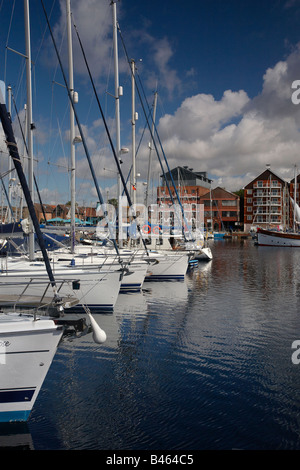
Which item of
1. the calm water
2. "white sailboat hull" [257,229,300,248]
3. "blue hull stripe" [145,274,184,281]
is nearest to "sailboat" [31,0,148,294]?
the calm water

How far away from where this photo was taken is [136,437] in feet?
26.0

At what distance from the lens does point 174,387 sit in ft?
34.0

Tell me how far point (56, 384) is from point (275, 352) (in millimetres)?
7865

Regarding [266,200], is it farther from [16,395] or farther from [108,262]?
[16,395]

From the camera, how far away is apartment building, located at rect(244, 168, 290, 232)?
10975cm

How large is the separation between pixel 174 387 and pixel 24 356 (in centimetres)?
470

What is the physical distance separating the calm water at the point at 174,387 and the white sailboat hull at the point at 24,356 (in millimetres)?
983

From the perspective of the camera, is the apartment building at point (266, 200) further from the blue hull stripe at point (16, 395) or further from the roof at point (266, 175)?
the blue hull stripe at point (16, 395)

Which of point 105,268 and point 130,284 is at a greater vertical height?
point 105,268

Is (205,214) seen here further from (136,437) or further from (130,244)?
(136,437)

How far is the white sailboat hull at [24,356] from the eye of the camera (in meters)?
7.56

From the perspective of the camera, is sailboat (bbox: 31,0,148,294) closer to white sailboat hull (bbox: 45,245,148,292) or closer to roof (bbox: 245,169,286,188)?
white sailboat hull (bbox: 45,245,148,292)

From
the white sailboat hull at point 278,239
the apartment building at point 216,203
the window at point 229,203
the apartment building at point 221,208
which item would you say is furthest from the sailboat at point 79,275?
the window at point 229,203

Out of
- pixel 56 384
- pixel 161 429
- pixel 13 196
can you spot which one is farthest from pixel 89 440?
pixel 13 196
